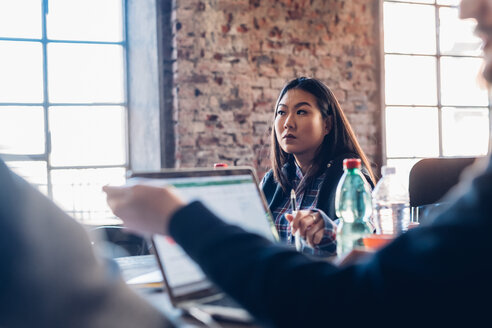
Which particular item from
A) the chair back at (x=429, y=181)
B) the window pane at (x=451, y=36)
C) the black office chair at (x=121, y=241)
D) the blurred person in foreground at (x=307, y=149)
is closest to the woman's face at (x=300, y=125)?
the blurred person in foreground at (x=307, y=149)

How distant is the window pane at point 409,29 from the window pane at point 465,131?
596 mm

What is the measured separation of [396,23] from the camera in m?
4.29

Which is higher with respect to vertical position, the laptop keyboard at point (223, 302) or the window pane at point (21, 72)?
the window pane at point (21, 72)

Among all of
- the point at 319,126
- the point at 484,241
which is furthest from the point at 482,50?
the point at 319,126

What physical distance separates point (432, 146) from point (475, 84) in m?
4.11

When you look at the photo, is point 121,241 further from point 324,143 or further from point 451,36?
point 451,36

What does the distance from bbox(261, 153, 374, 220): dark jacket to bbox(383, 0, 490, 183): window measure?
2.16 metres

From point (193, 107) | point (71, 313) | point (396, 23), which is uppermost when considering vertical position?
point (396, 23)

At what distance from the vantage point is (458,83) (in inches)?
177

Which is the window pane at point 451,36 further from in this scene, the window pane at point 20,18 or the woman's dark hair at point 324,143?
the window pane at point 20,18

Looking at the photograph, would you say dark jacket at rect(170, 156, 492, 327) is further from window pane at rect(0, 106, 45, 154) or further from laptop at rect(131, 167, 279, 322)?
window pane at rect(0, 106, 45, 154)

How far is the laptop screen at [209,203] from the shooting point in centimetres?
83

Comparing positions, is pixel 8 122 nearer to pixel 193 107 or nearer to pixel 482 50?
pixel 193 107

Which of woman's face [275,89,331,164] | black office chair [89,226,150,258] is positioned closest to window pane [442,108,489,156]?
woman's face [275,89,331,164]
